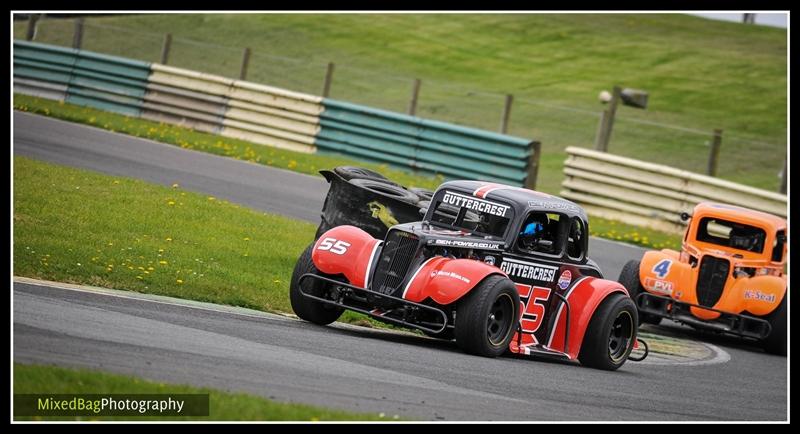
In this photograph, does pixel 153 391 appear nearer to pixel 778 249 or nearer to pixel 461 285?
pixel 461 285

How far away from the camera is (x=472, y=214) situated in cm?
1162

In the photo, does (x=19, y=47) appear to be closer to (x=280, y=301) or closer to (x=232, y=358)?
(x=280, y=301)

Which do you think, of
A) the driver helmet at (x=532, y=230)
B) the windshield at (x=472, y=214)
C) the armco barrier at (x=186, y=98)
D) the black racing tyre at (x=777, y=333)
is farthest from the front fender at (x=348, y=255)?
the armco barrier at (x=186, y=98)

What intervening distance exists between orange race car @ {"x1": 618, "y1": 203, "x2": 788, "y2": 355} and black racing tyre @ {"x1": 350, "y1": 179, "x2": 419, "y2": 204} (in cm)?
390

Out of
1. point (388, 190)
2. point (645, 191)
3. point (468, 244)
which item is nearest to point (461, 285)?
point (468, 244)

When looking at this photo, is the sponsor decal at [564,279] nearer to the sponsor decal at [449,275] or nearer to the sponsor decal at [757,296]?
the sponsor decal at [449,275]

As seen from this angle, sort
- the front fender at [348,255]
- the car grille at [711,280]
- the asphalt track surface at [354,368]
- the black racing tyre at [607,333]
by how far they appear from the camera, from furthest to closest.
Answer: the car grille at [711,280]
the black racing tyre at [607,333]
the front fender at [348,255]
the asphalt track surface at [354,368]

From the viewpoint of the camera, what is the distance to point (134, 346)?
A: 8172 mm

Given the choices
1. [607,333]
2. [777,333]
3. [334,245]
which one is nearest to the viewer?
[334,245]

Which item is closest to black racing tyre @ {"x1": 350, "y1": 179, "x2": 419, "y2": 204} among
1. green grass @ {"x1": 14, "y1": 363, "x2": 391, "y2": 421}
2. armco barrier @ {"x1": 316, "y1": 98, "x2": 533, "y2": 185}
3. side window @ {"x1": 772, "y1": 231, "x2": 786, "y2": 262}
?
side window @ {"x1": 772, "y1": 231, "x2": 786, "y2": 262}

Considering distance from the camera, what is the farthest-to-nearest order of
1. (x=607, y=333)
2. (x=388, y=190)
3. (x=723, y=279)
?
(x=723, y=279)
(x=388, y=190)
(x=607, y=333)

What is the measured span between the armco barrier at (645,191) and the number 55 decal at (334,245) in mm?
12460

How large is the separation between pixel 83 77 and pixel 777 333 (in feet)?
58.0

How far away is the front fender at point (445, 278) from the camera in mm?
10234
